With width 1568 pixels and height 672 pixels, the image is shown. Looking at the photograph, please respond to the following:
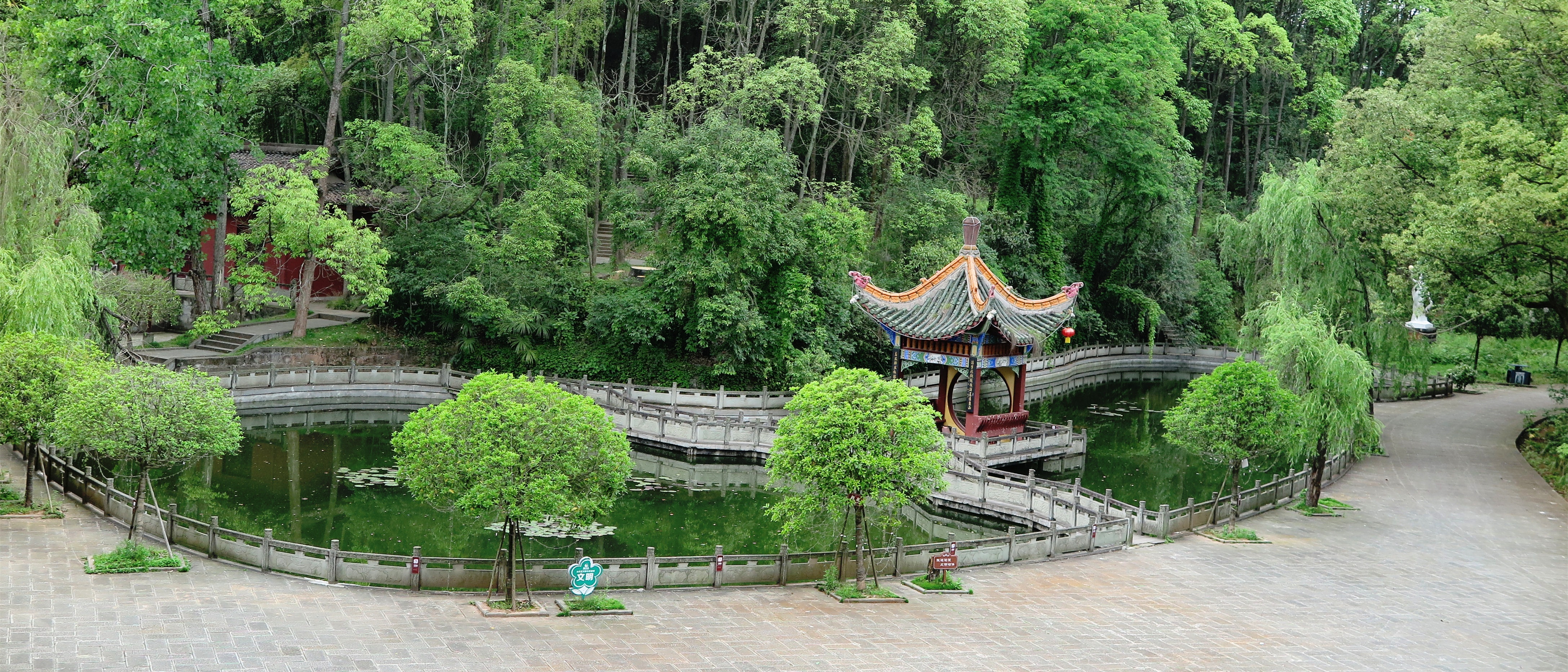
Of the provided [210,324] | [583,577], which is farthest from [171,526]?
[210,324]

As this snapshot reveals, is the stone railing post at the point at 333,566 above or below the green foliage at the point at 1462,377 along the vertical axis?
below

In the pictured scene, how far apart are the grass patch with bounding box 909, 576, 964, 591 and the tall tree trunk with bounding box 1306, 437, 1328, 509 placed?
12.4 m

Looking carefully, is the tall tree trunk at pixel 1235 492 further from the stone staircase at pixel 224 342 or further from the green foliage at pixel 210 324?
the stone staircase at pixel 224 342

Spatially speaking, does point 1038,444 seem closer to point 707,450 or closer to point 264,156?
point 707,450

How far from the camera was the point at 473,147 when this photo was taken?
5212cm

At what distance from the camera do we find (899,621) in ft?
69.4

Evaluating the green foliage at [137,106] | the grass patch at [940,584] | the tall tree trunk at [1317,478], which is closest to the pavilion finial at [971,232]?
the tall tree trunk at [1317,478]

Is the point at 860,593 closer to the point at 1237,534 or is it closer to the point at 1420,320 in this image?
the point at 1237,534

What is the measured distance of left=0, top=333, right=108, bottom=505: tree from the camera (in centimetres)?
2405

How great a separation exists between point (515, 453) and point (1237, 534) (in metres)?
16.2

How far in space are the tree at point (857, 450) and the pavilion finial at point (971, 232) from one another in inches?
548

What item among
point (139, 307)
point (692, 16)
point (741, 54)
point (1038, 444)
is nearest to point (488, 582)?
point (1038, 444)

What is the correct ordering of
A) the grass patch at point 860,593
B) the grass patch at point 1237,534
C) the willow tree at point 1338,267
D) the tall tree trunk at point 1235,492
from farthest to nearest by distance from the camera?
the willow tree at point 1338,267 < the tall tree trunk at point 1235,492 < the grass patch at point 1237,534 < the grass patch at point 860,593

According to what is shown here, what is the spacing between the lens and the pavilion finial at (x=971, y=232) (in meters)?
36.0
